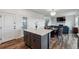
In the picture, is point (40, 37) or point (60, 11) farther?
point (40, 37)

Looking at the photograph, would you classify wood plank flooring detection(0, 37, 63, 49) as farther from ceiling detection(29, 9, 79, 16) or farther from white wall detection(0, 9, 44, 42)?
ceiling detection(29, 9, 79, 16)

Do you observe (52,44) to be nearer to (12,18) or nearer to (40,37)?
(40,37)

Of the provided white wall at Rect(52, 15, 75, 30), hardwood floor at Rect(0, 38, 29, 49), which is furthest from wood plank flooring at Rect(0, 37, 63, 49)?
white wall at Rect(52, 15, 75, 30)

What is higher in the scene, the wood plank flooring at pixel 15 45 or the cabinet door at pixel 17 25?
the cabinet door at pixel 17 25

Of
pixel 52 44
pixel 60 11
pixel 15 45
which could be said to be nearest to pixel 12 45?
pixel 15 45

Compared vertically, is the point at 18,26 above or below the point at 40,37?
above

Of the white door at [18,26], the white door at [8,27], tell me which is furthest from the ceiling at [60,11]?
the white door at [8,27]

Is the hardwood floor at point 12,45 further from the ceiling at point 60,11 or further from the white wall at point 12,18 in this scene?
the ceiling at point 60,11

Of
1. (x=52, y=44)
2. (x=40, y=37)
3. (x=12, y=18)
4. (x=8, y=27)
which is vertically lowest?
(x=52, y=44)

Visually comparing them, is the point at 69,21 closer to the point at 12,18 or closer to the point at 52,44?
the point at 52,44

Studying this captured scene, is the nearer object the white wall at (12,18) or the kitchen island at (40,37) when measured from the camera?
the white wall at (12,18)
